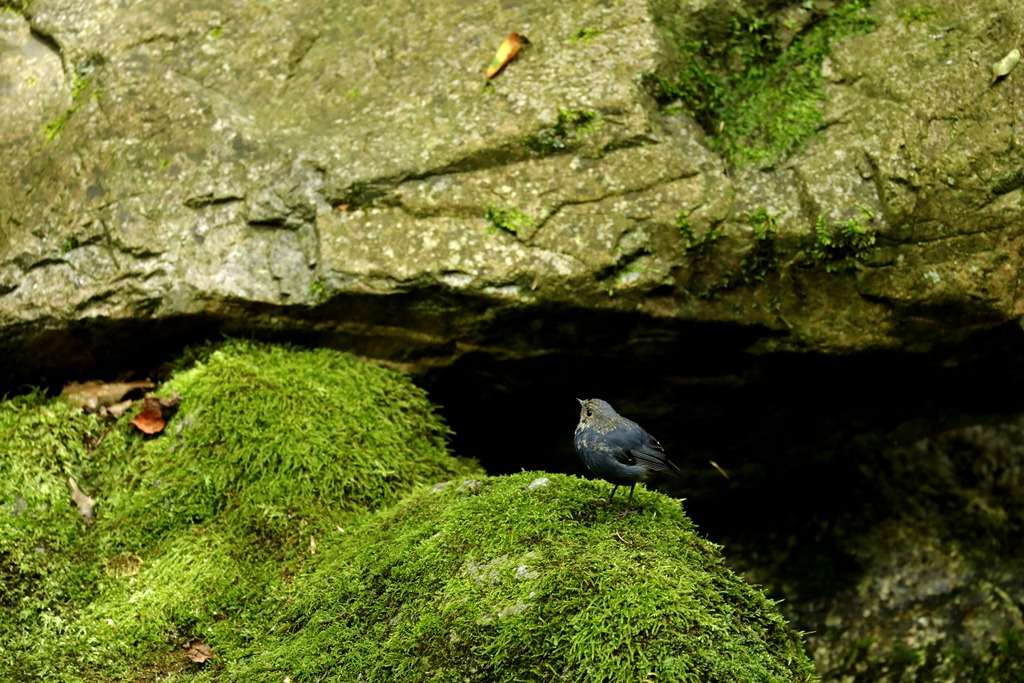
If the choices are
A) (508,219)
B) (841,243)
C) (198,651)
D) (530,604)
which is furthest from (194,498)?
(841,243)

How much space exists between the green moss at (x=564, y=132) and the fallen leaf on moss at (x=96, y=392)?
2.22 metres

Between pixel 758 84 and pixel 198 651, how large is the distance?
3.76 m

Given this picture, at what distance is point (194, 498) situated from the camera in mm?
3836

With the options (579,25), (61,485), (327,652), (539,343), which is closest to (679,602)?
(327,652)

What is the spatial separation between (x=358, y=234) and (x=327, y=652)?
2.01 metres

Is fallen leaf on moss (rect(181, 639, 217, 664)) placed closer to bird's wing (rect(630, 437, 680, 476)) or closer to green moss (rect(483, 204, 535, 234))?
bird's wing (rect(630, 437, 680, 476))

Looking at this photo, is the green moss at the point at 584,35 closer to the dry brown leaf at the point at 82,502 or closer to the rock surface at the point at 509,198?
the rock surface at the point at 509,198

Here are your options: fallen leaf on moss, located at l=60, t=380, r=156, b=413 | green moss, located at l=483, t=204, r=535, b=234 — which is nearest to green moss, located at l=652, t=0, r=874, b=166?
green moss, located at l=483, t=204, r=535, b=234

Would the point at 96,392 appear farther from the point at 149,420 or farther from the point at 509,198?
the point at 509,198

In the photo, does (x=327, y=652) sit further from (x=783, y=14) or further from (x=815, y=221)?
(x=783, y=14)

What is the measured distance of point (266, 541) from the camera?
374cm

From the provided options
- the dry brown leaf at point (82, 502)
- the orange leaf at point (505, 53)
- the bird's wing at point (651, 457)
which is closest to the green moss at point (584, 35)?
the orange leaf at point (505, 53)

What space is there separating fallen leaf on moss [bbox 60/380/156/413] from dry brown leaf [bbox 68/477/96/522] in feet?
1.50

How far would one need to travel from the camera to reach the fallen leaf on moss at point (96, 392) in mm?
4242
